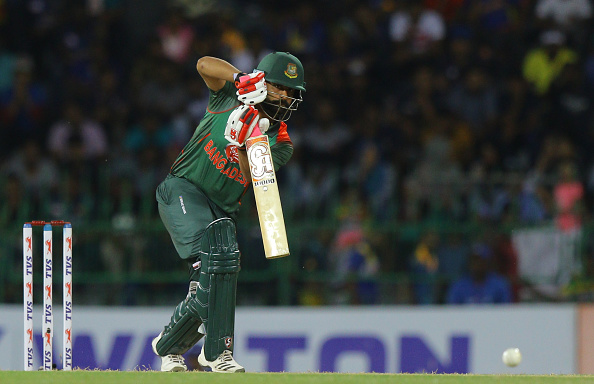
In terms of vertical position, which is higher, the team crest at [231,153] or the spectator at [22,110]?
the spectator at [22,110]

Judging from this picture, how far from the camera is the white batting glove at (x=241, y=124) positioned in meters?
6.10

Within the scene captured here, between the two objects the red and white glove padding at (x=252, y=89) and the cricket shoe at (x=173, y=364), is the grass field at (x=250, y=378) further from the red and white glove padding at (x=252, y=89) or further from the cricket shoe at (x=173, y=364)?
the red and white glove padding at (x=252, y=89)

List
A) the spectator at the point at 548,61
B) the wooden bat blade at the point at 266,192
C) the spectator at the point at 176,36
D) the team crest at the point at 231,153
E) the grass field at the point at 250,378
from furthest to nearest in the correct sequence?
the spectator at the point at 176,36 → the spectator at the point at 548,61 → the team crest at the point at 231,153 → the wooden bat blade at the point at 266,192 → the grass field at the point at 250,378

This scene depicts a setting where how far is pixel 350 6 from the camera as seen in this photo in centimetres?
1316

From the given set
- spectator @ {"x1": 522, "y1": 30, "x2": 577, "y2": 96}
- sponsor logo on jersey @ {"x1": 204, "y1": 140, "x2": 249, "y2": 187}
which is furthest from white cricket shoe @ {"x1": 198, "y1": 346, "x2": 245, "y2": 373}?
spectator @ {"x1": 522, "y1": 30, "x2": 577, "y2": 96}

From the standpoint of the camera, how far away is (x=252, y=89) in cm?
604

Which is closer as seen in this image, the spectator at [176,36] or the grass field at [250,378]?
the grass field at [250,378]

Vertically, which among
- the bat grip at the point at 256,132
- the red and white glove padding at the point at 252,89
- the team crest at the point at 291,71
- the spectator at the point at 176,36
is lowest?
the bat grip at the point at 256,132

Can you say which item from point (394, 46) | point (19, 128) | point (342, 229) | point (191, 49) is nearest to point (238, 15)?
point (191, 49)

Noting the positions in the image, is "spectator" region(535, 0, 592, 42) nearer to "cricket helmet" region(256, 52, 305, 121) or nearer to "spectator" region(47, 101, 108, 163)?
"spectator" region(47, 101, 108, 163)

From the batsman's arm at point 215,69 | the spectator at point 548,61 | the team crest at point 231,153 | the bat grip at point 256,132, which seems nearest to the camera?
the bat grip at point 256,132

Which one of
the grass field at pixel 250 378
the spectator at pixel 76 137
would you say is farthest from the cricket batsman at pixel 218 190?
the spectator at pixel 76 137

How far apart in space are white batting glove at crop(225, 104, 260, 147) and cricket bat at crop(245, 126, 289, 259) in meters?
0.04

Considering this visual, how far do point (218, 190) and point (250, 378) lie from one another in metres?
1.34
